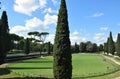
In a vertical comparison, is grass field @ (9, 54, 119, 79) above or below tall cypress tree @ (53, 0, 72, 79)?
below

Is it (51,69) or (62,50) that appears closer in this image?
(62,50)

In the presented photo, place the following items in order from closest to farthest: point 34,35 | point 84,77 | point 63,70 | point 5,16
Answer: point 63,70, point 84,77, point 5,16, point 34,35

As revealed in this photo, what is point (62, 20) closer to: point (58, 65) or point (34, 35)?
point (58, 65)

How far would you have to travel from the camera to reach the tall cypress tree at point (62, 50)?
Result: 2630 cm

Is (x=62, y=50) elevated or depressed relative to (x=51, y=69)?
elevated

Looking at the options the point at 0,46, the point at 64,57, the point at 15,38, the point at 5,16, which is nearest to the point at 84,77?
the point at 64,57

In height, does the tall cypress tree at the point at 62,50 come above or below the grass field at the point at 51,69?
above

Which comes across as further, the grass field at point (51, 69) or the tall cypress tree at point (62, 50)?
the grass field at point (51, 69)

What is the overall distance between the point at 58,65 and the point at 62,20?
4214 millimetres

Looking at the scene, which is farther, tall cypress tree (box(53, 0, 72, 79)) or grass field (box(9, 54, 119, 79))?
grass field (box(9, 54, 119, 79))

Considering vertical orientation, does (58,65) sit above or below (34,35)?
below

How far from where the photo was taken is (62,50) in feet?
86.5

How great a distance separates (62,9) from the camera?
2703 cm

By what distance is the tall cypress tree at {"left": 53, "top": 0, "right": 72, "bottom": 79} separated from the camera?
26297 millimetres
